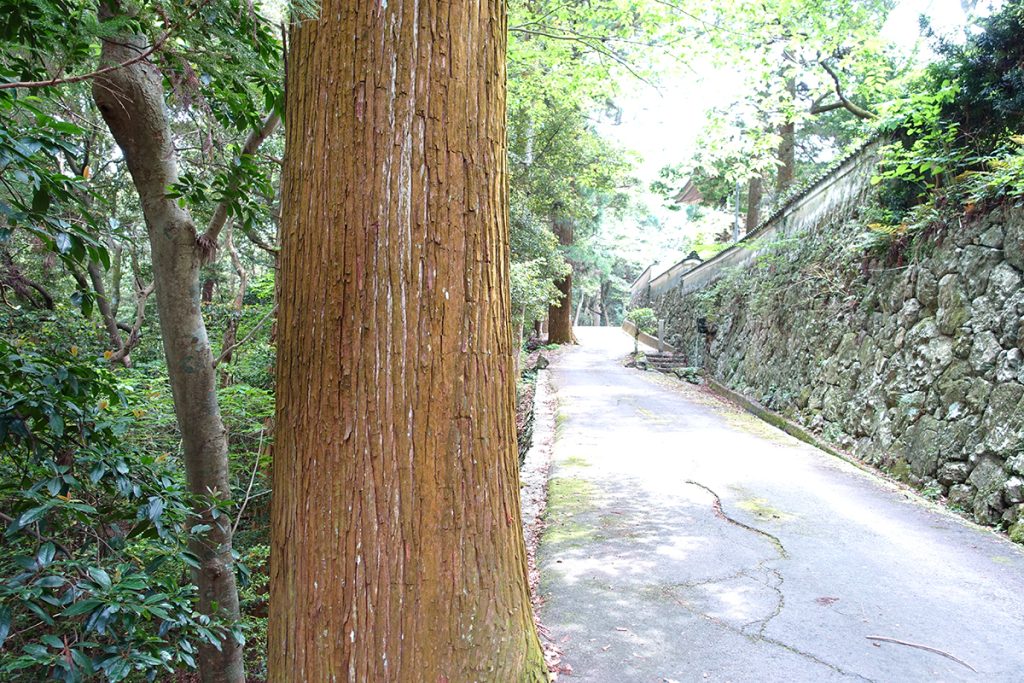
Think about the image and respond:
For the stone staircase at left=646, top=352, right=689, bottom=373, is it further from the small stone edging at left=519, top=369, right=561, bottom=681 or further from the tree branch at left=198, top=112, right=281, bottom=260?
the tree branch at left=198, top=112, right=281, bottom=260

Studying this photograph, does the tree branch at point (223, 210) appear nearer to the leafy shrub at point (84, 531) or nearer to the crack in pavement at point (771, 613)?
the leafy shrub at point (84, 531)

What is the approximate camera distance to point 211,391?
3035 mm

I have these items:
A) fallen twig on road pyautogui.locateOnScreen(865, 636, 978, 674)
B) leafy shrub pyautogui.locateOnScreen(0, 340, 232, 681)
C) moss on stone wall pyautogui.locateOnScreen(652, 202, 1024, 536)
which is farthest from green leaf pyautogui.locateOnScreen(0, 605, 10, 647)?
moss on stone wall pyautogui.locateOnScreen(652, 202, 1024, 536)

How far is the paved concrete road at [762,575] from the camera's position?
122 inches

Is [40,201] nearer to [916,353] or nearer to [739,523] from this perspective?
[739,523]

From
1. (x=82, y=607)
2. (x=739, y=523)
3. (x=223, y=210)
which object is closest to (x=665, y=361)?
(x=739, y=523)

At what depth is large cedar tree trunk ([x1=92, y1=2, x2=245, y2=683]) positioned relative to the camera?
2721 mm

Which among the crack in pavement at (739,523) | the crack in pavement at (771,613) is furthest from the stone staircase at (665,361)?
the crack in pavement at (771,613)

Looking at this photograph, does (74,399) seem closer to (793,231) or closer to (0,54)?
(0,54)

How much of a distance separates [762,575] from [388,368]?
349 centimetres

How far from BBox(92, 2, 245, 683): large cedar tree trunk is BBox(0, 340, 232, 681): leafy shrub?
0.52 metres

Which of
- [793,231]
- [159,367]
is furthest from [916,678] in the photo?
[793,231]

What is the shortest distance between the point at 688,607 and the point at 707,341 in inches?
547

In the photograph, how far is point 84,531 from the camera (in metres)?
2.54
